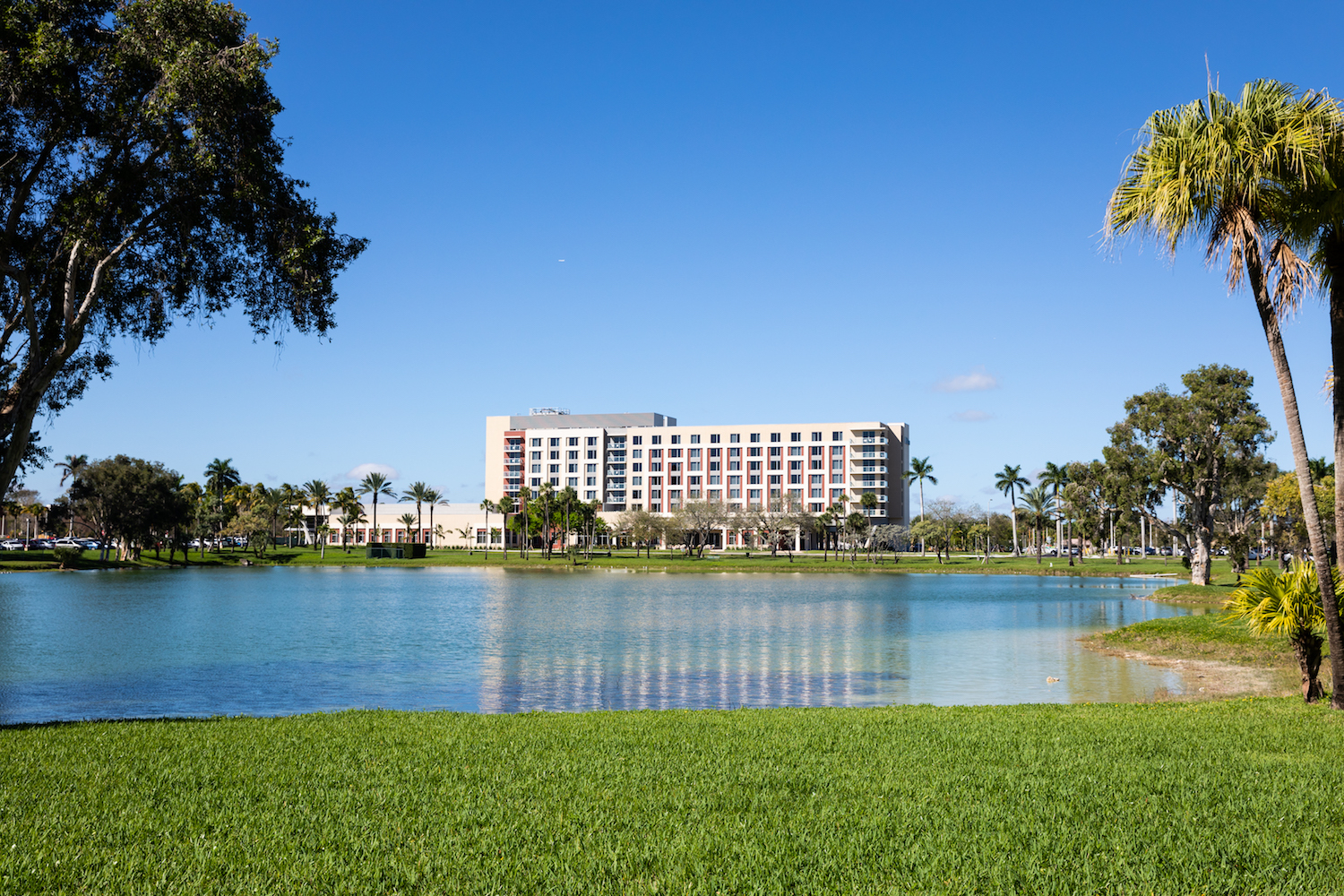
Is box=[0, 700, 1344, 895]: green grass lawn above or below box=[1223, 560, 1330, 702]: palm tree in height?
below

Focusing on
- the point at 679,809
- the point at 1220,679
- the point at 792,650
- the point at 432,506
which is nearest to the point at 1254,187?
the point at 679,809

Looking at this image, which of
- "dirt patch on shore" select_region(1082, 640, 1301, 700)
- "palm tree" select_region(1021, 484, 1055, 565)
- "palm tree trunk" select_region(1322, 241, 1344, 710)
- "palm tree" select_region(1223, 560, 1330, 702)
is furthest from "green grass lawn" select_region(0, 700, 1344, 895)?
"palm tree" select_region(1021, 484, 1055, 565)

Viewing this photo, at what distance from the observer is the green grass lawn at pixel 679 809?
6.98 m

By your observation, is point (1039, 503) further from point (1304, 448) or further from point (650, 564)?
point (1304, 448)

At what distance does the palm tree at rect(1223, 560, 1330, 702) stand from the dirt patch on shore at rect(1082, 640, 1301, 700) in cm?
264

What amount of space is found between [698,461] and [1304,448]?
166m

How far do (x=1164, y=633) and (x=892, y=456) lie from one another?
14277cm

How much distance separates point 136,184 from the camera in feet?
46.8

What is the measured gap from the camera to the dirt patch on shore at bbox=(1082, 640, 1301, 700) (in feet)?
69.7

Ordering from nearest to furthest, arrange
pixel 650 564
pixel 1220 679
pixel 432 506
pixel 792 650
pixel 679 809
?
pixel 679 809, pixel 1220 679, pixel 792 650, pixel 650 564, pixel 432 506

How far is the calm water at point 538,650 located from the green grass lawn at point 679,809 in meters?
8.59

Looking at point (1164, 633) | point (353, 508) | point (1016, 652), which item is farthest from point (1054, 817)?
point (353, 508)

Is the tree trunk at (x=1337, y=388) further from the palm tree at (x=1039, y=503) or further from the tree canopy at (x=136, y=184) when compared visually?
the palm tree at (x=1039, y=503)

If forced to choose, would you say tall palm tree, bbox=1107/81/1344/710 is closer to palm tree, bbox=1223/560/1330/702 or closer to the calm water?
palm tree, bbox=1223/560/1330/702
